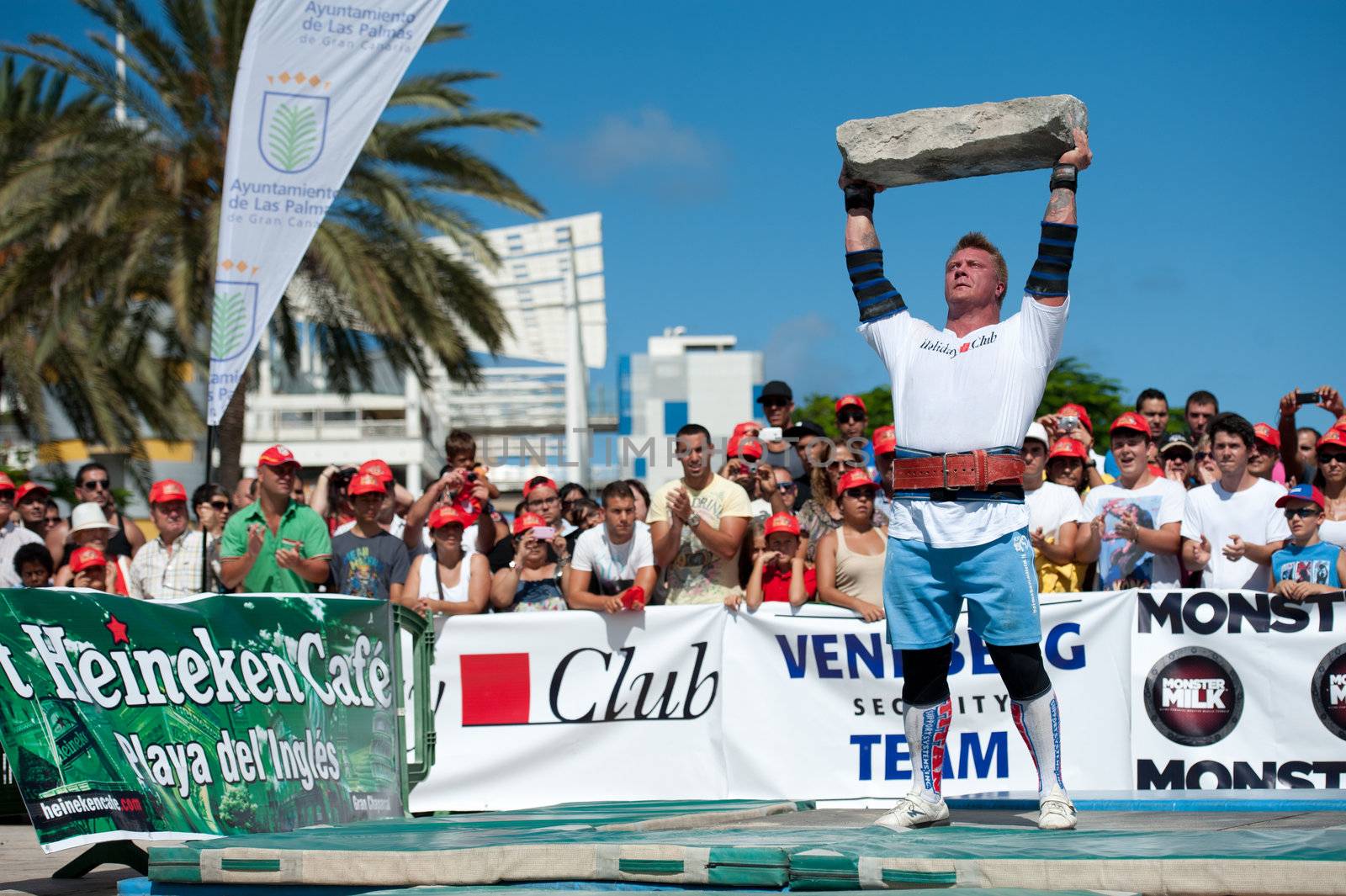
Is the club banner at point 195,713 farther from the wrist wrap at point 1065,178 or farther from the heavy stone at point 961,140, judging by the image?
the wrist wrap at point 1065,178

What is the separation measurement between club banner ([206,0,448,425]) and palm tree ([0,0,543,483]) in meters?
7.54

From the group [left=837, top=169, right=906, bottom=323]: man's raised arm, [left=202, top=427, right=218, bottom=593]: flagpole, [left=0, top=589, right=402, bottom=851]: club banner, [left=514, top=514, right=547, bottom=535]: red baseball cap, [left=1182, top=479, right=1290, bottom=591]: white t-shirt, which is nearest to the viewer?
[left=0, top=589, right=402, bottom=851]: club banner

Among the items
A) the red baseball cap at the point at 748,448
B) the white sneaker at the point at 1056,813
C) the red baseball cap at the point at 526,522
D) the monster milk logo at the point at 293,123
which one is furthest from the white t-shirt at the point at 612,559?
the white sneaker at the point at 1056,813

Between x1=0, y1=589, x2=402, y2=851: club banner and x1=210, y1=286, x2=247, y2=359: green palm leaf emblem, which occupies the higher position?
x1=210, y1=286, x2=247, y2=359: green palm leaf emblem

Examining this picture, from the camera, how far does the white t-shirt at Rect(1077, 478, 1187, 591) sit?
29.6ft

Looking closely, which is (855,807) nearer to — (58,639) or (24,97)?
(58,639)

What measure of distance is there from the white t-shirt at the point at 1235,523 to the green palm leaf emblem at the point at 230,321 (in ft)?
19.7

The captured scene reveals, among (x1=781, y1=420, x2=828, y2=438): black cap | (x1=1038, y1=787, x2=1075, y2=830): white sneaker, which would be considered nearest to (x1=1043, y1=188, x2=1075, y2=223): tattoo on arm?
(x1=1038, y1=787, x2=1075, y2=830): white sneaker

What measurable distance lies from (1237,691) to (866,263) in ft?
13.9

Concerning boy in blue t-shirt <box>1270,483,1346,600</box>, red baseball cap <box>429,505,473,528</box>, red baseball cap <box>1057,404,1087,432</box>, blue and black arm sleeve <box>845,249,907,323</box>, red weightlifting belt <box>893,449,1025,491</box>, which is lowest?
boy in blue t-shirt <box>1270,483,1346,600</box>

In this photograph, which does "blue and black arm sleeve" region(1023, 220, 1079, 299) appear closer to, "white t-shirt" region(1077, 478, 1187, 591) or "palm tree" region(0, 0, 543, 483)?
"white t-shirt" region(1077, 478, 1187, 591)

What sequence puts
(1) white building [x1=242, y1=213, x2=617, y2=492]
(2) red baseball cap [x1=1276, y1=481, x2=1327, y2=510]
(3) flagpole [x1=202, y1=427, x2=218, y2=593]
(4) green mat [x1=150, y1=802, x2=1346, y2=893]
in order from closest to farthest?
1. (4) green mat [x1=150, y1=802, x2=1346, y2=893]
2. (2) red baseball cap [x1=1276, y1=481, x2=1327, y2=510]
3. (3) flagpole [x1=202, y1=427, x2=218, y2=593]
4. (1) white building [x1=242, y1=213, x2=617, y2=492]

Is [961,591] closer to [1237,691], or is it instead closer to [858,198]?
[858,198]

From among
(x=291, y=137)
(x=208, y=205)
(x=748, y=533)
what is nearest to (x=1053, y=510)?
(x=748, y=533)
